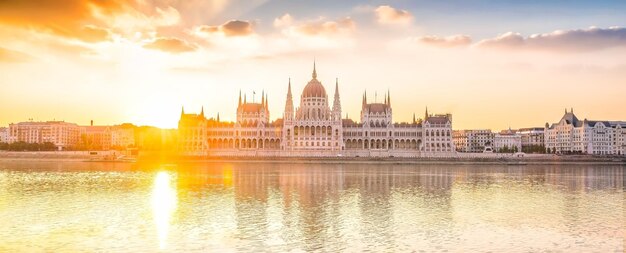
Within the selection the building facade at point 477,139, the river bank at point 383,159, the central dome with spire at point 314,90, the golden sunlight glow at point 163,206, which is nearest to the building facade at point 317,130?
the central dome with spire at point 314,90

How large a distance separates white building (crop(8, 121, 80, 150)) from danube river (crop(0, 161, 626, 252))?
14332cm

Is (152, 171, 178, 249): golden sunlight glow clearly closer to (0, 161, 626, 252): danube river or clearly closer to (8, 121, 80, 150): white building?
(0, 161, 626, 252): danube river

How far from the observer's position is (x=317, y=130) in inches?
5408

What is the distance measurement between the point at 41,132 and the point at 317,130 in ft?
301

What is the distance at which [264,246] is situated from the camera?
68.0 ft

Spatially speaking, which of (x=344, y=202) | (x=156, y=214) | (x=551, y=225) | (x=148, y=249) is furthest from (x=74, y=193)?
(x=551, y=225)

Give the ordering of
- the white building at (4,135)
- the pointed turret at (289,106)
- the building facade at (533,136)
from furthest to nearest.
A: the white building at (4,135) < the building facade at (533,136) < the pointed turret at (289,106)

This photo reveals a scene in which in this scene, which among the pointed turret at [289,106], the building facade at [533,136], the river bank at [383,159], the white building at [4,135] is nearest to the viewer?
the river bank at [383,159]

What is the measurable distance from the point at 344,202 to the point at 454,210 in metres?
6.47

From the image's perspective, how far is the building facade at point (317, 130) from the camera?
448 ft

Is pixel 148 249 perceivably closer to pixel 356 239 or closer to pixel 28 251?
pixel 28 251

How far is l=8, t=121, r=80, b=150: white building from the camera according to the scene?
575ft

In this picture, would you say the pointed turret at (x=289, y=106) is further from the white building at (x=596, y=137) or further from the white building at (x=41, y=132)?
the white building at (x=41, y=132)

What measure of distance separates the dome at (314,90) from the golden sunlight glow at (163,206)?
96.8 meters
